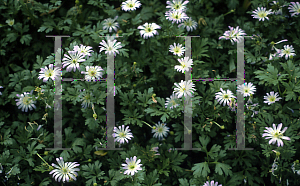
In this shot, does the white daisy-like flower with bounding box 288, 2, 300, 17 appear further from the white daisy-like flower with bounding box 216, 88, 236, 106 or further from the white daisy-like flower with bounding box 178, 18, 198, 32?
the white daisy-like flower with bounding box 216, 88, 236, 106

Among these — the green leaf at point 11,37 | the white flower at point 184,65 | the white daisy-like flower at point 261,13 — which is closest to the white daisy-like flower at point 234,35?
the white daisy-like flower at point 261,13

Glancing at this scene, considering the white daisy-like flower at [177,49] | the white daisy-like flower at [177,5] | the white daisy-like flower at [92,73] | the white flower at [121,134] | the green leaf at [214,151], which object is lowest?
the green leaf at [214,151]

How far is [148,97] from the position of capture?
310cm

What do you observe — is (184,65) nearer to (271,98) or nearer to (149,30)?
(149,30)

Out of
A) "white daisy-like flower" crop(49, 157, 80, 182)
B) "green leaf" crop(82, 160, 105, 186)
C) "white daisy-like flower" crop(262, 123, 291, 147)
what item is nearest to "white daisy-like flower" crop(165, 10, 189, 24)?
"white daisy-like flower" crop(262, 123, 291, 147)

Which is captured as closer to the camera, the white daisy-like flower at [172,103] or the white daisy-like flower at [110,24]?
the white daisy-like flower at [172,103]

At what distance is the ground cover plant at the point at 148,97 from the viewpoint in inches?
116

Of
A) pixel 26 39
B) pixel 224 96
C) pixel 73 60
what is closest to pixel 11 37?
pixel 26 39

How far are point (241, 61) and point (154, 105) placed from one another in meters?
1.20

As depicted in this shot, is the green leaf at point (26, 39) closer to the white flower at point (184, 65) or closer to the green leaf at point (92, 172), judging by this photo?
the green leaf at point (92, 172)

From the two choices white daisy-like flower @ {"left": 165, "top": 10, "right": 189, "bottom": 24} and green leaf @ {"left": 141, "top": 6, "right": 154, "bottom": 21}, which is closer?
white daisy-like flower @ {"left": 165, "top": 10, "right": 189, "bottom": 24}

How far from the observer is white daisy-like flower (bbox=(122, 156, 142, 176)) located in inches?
107

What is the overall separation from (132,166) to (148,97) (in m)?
0.76

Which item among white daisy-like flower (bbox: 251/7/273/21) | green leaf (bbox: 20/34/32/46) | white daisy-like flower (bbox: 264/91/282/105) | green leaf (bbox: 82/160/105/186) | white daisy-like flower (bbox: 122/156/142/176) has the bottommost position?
green leaf (bbox: 82/160/105/186)
